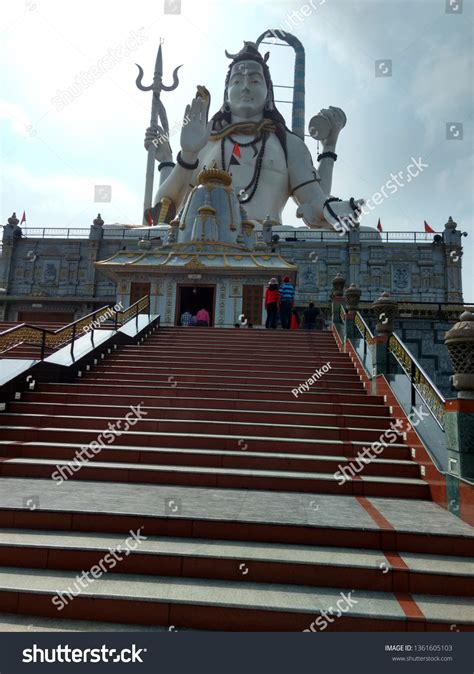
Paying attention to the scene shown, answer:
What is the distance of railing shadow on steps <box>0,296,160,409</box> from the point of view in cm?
710

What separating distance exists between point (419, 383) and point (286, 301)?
780 centimetres

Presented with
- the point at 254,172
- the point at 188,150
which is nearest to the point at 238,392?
the point at 188,150

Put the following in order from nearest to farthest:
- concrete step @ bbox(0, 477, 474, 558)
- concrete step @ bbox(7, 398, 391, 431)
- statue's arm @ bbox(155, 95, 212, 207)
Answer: concrete step @ bbox(0, 477, 474, 558)
concrete step @ bbox(7, 398, 391, 431)
statue's arm @ bbox(155, 95, 212, 207)

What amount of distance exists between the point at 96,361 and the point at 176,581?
21.9 feet

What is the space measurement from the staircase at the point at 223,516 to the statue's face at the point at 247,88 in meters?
26.4

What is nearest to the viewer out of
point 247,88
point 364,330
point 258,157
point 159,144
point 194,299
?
point 364,330

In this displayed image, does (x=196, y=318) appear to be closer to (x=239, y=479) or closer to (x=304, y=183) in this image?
(x=239, y=479)

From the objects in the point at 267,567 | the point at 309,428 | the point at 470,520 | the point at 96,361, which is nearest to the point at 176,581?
the point at 267,567

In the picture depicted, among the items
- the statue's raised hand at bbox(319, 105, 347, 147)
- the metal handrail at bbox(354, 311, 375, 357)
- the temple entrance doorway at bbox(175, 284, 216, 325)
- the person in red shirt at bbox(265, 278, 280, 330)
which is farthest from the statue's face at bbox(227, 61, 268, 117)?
the metal handrail at bbox(354, 311, 375, 357)

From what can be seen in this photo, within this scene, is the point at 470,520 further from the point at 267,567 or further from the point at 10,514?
the point at 10,514

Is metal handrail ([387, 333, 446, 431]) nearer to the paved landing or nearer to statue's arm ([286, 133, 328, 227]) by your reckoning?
the paved landing

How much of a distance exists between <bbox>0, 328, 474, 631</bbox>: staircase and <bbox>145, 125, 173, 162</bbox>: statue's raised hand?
27.8m

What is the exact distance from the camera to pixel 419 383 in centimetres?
576

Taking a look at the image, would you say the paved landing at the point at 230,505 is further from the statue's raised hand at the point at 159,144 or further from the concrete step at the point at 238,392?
the statue's raised hand at the point at 159,144
